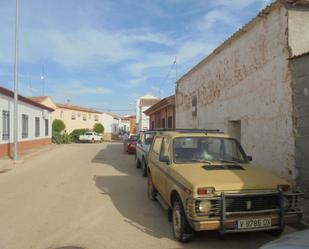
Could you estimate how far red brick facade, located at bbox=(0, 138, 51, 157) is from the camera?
23.0m

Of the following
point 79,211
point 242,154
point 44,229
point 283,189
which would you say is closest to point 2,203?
point 79,211

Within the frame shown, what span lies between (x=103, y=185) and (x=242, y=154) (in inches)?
226

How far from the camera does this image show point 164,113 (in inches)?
1288

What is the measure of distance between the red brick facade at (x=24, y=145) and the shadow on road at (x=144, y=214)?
35.0 ft

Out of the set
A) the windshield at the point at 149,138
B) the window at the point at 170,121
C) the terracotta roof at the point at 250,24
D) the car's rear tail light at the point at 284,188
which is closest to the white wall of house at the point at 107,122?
the window at the point at 170,121

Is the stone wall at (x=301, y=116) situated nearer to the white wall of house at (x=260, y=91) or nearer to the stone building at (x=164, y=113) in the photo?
the white wall of house at (x=260, y=91)

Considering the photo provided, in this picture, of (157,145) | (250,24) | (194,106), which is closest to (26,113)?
(194,106)

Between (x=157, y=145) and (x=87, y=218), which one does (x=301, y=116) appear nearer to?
(x=157, y=145)

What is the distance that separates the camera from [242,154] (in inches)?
317

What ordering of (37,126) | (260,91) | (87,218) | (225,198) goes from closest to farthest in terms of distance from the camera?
(225,198)
(87,218)
(260,91)
(37,126)

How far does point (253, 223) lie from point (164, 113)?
26.9 metres

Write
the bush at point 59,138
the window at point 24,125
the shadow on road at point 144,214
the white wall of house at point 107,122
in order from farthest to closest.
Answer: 1. the white wall of house at point 107,122
2. the bush at point 59,138
3. the window at point 24,125
4. the shadow on road at point 144,214

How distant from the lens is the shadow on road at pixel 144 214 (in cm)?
637

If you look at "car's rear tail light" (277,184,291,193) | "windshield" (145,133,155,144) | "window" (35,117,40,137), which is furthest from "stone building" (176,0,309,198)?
"window" (35,117,40,137)
